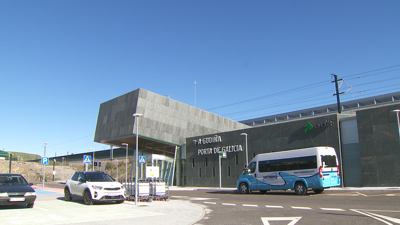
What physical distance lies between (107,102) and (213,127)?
1510 cm

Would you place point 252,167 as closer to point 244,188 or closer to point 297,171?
point 244,188

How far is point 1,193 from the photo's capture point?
12.8 meters

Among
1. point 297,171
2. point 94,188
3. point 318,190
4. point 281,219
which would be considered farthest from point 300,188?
point 94,188

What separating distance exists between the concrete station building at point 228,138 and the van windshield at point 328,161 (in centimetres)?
595

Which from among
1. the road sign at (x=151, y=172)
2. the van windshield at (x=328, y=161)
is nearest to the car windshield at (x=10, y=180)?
the road sign at (x=151, y=172)

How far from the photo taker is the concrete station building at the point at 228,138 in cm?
2434

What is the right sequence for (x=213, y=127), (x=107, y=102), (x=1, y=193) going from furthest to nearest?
(x=213, y=127), (x=107, y=102), (x=1, y=193)

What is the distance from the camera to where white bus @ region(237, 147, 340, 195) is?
19766mm

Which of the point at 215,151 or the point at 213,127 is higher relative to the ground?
the point at 213,127

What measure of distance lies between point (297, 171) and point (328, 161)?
1972mm

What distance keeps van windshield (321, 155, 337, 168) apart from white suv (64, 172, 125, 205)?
39.4ft

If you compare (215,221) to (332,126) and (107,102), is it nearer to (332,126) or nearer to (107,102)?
(332,126)

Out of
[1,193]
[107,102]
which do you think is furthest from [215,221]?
[107,102]

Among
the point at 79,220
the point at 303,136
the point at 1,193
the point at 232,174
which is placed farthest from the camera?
the point at 232,174
